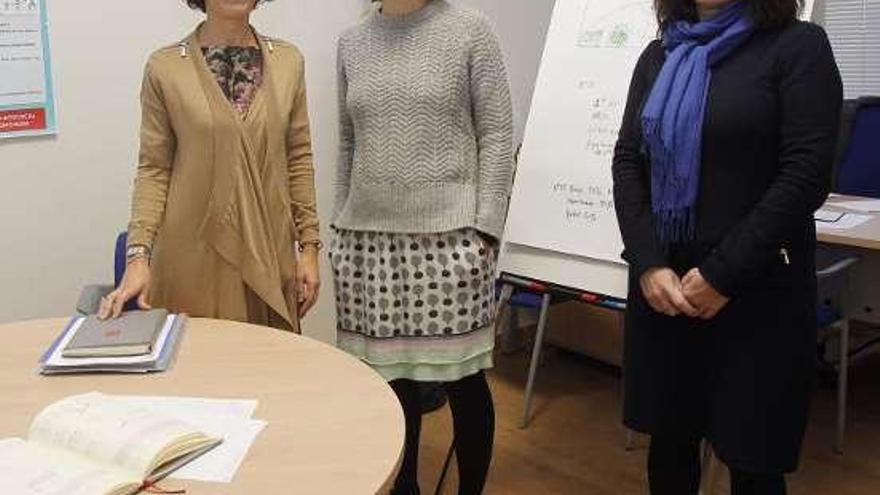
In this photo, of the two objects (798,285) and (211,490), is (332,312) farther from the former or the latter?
(211,490)

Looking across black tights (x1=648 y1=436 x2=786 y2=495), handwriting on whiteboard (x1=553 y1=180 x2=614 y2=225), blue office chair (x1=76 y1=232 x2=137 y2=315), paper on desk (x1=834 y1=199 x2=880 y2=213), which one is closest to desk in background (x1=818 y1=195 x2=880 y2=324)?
paper on desk (x1=834 y1=199 x2=880 y2=213)

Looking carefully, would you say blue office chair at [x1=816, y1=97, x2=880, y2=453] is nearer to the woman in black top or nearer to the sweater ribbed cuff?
the woman in black top

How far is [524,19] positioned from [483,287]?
1.96 meters

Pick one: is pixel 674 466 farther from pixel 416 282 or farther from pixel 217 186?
pixel 217 186

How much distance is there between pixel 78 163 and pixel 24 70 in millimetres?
290

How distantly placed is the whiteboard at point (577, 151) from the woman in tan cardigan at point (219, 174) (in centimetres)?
94

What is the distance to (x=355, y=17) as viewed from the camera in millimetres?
2980

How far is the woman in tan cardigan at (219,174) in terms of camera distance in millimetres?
1693

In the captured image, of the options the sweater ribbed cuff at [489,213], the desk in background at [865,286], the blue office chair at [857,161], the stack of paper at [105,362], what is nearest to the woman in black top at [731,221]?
the sweater ribbed cuff at [489,213]

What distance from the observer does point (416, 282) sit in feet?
6.34

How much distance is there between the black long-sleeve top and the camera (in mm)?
1513

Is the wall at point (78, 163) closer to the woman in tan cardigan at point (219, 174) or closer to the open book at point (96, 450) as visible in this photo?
the woman in tan cardigan at point (219, 174)

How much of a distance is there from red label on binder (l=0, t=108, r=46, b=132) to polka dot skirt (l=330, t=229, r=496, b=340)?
0.93 meters

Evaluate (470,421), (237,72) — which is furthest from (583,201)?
(237,72)
